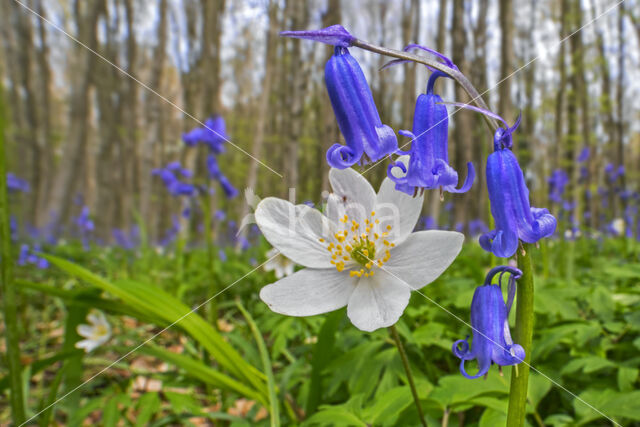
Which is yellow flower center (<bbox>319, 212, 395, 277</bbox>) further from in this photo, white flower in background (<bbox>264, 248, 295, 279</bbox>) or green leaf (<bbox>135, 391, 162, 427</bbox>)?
white flower in background (<bbox>264, 248, 295, 279</bbox>)

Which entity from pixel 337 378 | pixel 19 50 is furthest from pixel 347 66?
pixel 19 50

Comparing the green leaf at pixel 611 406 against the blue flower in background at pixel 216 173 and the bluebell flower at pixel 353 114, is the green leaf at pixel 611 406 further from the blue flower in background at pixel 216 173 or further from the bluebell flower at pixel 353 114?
the blue flower in background at pixel 216 173

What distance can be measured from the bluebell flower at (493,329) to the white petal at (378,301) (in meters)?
0.11

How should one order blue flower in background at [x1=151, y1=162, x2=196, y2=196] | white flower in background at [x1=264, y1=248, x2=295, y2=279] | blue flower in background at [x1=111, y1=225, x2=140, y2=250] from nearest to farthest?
white flower in background at [x1=264, y1=248, x2=295, y2=279] < blue flower in background at [x1=151, y1=162, x2=196, y2=196] < blue flower in background at [x1=111, y1=225, x2=140, y2=250]

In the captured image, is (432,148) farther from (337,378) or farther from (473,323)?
(337,378)

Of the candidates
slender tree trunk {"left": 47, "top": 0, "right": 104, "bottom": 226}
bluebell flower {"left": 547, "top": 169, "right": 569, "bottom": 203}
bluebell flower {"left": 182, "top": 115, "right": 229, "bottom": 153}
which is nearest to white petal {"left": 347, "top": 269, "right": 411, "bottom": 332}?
bluebell flower {"left": 182, "top": 115, "right": 229, "bottom": 153}

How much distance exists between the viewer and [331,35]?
1.76ft

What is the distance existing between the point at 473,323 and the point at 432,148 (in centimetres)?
25

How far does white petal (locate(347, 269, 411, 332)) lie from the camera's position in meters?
0.67

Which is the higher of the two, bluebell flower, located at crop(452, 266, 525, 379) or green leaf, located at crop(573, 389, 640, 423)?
bluebell flower, located at crop(452, 266, 525, 379)

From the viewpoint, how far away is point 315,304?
693mm

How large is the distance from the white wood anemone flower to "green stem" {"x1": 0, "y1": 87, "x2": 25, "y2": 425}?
687mm

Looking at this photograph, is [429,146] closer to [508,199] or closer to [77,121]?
[508,199]

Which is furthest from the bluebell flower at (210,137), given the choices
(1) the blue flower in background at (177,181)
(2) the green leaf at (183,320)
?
(2) the green leaf at (183,320)
